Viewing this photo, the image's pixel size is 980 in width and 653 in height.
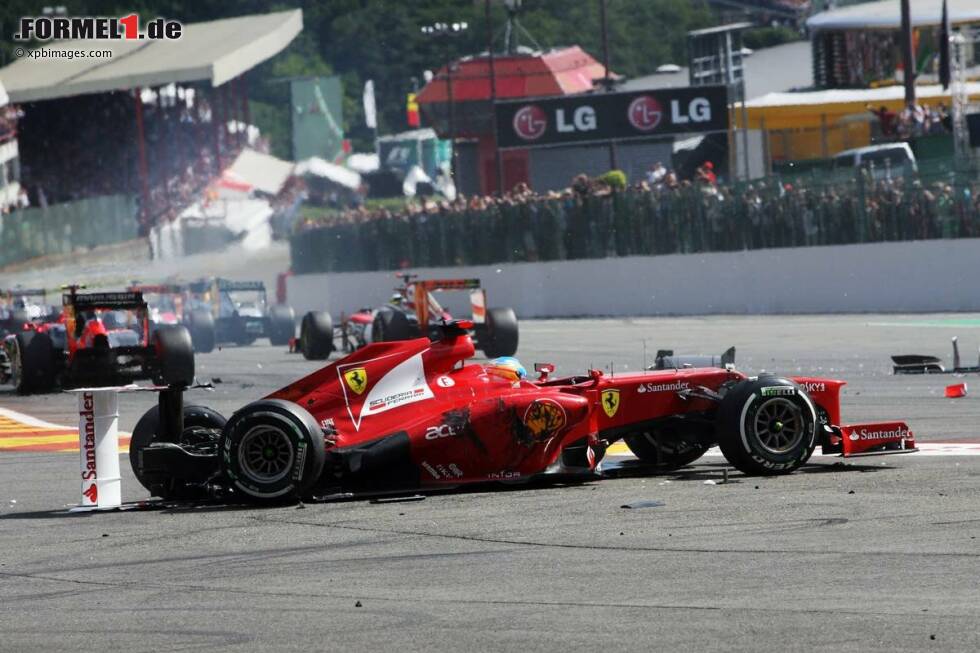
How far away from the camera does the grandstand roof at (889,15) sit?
1697 inches

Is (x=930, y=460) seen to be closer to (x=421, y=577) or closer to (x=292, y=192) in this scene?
(x=421, y=577)

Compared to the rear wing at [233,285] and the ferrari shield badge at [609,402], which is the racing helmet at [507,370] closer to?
the ferrari shield badge at [609,402]

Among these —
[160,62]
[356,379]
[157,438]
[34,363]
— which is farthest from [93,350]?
[160,62]

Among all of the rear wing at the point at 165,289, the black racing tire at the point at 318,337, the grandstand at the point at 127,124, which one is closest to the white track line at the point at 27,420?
the black racing tire at the point at 318,337

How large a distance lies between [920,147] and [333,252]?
604 inches

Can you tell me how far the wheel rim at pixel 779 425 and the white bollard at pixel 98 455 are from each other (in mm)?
4068

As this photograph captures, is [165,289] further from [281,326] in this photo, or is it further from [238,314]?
[238,314]

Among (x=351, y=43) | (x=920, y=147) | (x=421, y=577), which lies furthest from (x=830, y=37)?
(x=351, y=43)

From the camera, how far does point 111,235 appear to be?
59.0 meters

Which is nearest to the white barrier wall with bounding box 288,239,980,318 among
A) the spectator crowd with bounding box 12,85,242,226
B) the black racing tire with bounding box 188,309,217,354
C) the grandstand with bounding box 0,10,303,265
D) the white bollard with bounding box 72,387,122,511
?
the black racing tire with bounding box 188,309,217,354

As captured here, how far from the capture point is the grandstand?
58.8 metres

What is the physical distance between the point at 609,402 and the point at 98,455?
3.26m
